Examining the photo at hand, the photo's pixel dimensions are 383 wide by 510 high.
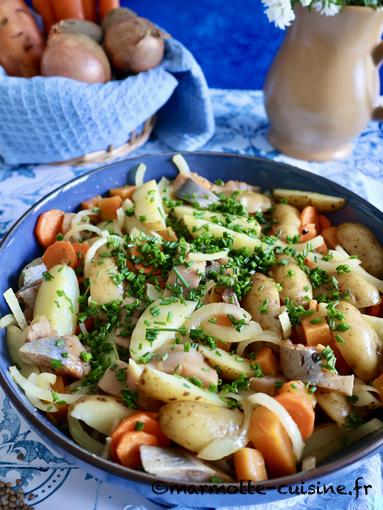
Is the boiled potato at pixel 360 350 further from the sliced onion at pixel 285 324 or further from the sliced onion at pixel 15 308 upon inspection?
the sliced onion at pixel 15 308

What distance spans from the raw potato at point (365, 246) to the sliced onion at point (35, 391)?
93 cm

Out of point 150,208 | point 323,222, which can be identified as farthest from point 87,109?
point 323,222

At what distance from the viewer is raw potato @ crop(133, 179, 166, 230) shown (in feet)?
5.52

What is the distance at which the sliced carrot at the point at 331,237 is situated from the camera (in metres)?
1.78

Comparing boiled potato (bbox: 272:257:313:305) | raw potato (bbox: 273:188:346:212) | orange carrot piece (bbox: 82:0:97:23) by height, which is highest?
orange carrot piece (bbox: 82:0:97:23)

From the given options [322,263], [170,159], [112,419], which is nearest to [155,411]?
[112,419]

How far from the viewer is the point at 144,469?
1.08 meters

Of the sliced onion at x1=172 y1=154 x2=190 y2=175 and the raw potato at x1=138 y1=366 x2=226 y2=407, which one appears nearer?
the raw potato at x1=138 y1=366 x2=226 y2=407

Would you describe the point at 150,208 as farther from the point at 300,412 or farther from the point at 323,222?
the point at 300,412

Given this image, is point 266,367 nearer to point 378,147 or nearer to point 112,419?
point 112,419

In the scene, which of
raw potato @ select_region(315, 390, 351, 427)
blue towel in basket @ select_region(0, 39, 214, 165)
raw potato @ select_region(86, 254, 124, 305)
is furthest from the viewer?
blue towel in basket @ select_region(0, 39, 214, 165)

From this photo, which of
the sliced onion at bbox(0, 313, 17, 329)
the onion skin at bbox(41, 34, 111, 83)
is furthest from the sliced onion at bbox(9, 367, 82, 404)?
the onion skin at bbox(41, 34, 111, 83)

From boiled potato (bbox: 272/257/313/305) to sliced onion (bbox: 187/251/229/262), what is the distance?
6.2 inches

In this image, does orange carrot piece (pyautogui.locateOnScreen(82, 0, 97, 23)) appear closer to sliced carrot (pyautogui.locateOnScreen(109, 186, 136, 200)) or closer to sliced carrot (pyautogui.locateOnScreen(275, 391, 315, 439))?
sliced carrot (pyautogui.locateOnScreen(109, 186, 136, 200))
